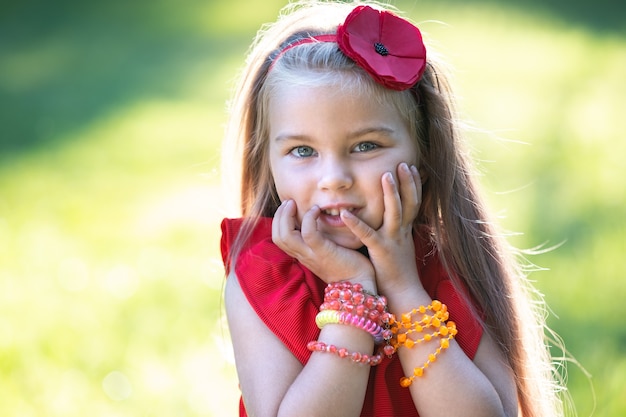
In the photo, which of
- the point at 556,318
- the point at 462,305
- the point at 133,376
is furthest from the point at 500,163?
the point at 462,305

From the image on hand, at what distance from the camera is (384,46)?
2.60 m

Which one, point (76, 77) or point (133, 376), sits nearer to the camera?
point (133, 376)

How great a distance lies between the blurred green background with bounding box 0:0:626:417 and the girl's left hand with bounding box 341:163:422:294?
0.49m

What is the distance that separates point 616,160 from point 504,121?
908mm

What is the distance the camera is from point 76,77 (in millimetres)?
8000

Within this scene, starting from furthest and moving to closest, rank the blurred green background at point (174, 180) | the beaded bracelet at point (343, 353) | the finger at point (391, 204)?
1. the blurred green background at point (174, 180)
2. the finger at point (391, 204)
3. the beaded bracelet at point (343, 353)

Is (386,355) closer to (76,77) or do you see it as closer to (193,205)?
(193,205)

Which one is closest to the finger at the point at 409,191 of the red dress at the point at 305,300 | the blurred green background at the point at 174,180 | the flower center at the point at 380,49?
the red dress at the point at 305,300

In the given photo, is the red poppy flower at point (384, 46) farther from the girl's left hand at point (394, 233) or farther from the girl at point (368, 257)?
the girl's left hand at point (394, 233)

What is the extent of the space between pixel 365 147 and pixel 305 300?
45cm

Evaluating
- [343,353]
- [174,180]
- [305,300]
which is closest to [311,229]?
[305,300]

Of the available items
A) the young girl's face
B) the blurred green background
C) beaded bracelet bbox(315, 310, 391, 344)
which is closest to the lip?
the young girl's face

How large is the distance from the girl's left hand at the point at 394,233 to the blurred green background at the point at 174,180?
0.49 meters

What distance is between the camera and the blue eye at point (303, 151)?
8.29ft
